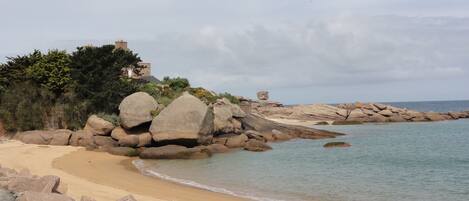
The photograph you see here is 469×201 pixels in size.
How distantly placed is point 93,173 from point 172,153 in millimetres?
8261

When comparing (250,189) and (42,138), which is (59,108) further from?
(250,189)

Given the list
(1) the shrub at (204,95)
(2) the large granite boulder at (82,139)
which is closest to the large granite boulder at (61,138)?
(2) the large granite boulder at (82,139)

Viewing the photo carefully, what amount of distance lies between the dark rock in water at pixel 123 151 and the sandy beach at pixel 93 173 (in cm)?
63

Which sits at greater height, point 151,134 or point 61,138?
point 151,134

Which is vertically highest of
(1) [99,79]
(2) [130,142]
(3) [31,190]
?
(1) [99,79]

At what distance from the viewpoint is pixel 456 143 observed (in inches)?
1518

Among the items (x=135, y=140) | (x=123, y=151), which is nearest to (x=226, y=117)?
(x=135, y=140)

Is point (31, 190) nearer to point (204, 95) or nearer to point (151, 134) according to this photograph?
point (151, 134)

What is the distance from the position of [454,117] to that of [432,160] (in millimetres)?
60451

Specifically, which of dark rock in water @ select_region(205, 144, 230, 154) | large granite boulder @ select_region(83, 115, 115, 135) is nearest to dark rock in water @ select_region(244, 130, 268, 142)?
dark rock in water @ select_region(205, 144, 230, 154)

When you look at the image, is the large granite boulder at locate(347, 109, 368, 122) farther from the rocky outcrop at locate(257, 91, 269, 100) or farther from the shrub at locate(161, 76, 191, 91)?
the shrub at locate(161, 76, 191, 91)

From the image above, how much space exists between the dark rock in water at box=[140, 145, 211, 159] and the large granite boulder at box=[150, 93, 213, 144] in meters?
0.88

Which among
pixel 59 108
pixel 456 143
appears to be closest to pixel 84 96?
pixel 59 108

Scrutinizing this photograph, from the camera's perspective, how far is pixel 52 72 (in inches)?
1412
